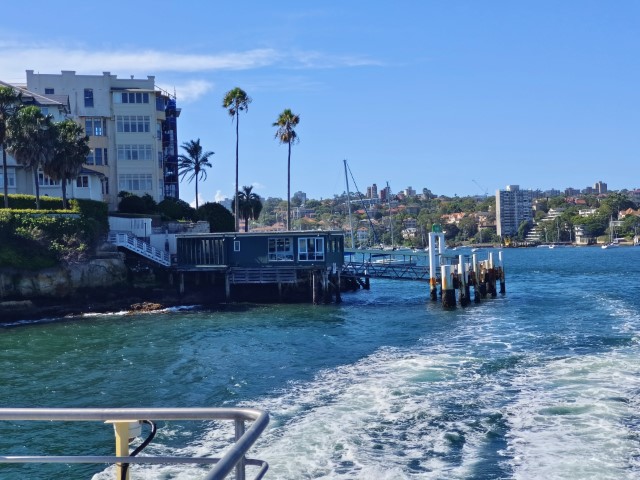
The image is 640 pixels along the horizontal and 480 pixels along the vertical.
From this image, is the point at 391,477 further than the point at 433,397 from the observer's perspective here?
No

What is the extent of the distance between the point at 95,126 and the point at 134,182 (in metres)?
6.47

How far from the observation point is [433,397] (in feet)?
69.3

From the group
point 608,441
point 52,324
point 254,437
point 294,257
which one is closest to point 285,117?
point 294,257

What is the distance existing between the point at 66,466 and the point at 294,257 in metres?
35.3

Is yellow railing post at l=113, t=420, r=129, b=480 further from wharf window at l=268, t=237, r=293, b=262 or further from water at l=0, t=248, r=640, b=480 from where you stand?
wharf window at l=268, t=237, r=293, b=262

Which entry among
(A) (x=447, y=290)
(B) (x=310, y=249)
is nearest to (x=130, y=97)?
(B) (x=310, y=249)

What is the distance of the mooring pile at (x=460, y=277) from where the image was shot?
153ft

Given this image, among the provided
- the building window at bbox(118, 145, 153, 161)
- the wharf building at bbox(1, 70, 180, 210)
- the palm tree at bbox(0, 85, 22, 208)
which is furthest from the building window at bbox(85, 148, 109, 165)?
the palm tree at bbox(0, 85, 22, 208)

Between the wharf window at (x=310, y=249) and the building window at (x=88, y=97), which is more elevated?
the building window at (x=88, y=97)

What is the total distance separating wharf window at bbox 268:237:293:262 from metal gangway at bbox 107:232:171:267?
7.67 meters

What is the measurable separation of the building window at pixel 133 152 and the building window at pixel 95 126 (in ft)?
7.14

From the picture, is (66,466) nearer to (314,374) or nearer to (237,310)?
(314,374)

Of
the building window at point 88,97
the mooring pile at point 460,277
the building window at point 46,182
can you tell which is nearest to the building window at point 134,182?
the building window at point 88,97

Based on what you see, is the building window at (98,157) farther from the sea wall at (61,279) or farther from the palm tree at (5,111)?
the sea wall at (61,279)
